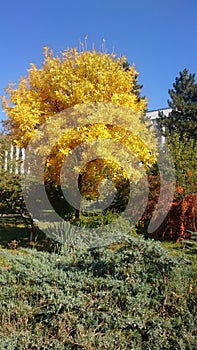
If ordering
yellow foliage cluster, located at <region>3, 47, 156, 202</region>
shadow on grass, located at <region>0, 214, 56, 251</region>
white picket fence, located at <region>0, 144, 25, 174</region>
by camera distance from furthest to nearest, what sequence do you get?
white picket fence, located at <region>0, 144, 25, 174</region> < shadow on grass, located at <region>0, 214, 56, 251</region> < yellow foliage cluster, located at <region>3, 47, 156, 202</region>

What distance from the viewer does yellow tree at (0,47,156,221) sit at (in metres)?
5.54

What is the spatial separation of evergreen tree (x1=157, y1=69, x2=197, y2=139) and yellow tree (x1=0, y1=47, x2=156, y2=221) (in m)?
11.6

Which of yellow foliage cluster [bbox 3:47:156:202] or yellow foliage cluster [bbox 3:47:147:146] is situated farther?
yellow foliage cluster [bbox 3:47:147:146]

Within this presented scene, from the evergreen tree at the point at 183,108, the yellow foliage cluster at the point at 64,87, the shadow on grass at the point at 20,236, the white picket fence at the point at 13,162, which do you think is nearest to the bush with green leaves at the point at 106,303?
the shadow on grass at the point at 20,236

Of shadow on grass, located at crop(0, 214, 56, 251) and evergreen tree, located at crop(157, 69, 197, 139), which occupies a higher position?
evergreen tree, located at crop(157, 69, 197, 139)

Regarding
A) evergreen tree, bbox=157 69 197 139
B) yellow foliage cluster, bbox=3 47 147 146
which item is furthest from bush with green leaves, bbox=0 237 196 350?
evergreen tree, bbox=157 69 197 139

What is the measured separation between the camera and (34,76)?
20.6 ft

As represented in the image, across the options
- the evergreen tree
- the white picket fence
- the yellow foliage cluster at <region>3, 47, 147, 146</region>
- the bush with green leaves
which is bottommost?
the bush with green leaves

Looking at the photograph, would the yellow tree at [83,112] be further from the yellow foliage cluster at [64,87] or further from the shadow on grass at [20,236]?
the shadow on grass at [20,236]

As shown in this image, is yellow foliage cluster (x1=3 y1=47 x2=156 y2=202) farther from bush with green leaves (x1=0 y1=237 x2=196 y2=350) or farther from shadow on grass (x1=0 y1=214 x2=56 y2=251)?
bush with green leaves (x1=0 y1=237 x2=196 y2=350)

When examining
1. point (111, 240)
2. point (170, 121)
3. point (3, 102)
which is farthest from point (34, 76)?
point (170, 121)

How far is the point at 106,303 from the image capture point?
8.96 ft

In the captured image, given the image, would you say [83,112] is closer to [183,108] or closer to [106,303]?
[106,303]

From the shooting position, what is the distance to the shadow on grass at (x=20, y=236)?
250 inches
